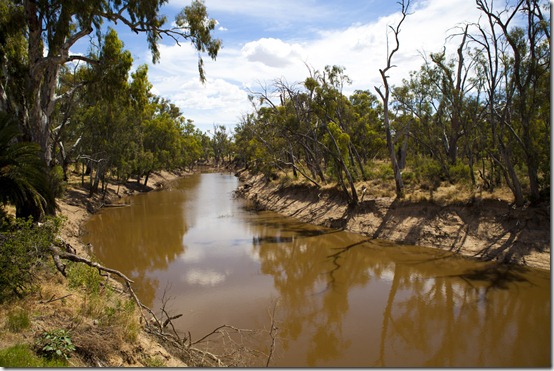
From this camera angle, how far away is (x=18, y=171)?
308 inches

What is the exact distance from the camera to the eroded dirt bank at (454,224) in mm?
13430

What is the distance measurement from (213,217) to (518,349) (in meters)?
19.2

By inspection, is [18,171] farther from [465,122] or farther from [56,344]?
[465,122]

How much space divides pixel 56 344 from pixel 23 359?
1.48 ft

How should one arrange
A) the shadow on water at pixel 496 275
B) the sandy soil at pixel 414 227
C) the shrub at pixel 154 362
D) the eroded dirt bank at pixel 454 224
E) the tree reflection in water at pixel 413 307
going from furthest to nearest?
the eroded dirt bank at pixel 454 224 < the shadow on water at pixel 496 275 < the tree reflection in water at pixel 413 307 < the sandy soil at pixel 414 227 < the shrub at pixel 154 362

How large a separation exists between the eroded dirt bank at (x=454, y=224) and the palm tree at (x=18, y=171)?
557 inches

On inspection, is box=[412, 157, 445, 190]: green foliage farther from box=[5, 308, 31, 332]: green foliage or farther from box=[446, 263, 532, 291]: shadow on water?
box=[5, 308, 31, 332]: green foliage

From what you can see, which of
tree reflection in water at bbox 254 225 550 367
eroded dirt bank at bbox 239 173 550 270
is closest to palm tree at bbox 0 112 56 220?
tree reflection in water at bbox 254 225 550 367

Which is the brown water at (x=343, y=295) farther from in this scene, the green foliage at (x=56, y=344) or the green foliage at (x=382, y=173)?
the green foliage at (x=382, y=173)

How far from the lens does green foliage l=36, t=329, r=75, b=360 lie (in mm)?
5090

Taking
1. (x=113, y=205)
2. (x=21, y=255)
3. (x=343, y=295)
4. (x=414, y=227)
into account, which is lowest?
(x=343, y=295)

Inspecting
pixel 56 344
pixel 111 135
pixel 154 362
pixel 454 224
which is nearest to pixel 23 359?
pixel 56 344

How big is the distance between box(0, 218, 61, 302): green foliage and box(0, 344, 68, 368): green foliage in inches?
64.7

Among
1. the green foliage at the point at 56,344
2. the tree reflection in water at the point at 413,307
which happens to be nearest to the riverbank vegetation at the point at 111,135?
the green foliage at the point at 56,344
